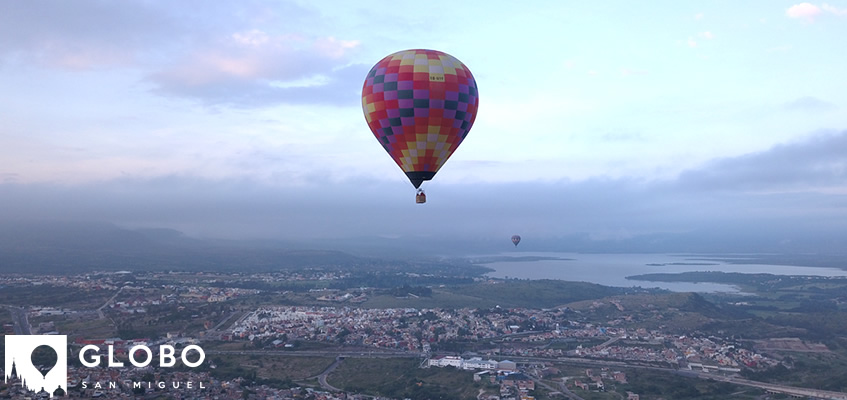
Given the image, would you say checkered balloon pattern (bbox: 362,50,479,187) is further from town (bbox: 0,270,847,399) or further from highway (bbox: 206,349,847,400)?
highway (bbox: 206,349,847,400)

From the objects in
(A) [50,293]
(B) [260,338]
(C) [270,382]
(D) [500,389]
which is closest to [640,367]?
(D) [500,389]

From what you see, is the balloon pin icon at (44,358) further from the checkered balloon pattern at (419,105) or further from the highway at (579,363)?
the checkered balloon pattern at (419,105)

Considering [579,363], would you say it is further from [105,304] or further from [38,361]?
[105,304]

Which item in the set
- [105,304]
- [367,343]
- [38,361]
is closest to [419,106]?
[38,361]

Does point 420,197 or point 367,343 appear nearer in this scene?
point 420,197

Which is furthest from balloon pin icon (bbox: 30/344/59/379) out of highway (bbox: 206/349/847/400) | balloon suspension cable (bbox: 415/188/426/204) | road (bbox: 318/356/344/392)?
balloon suspension cable (bbox: 415/188/426/204)

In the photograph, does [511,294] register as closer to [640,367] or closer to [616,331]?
[616,331]
